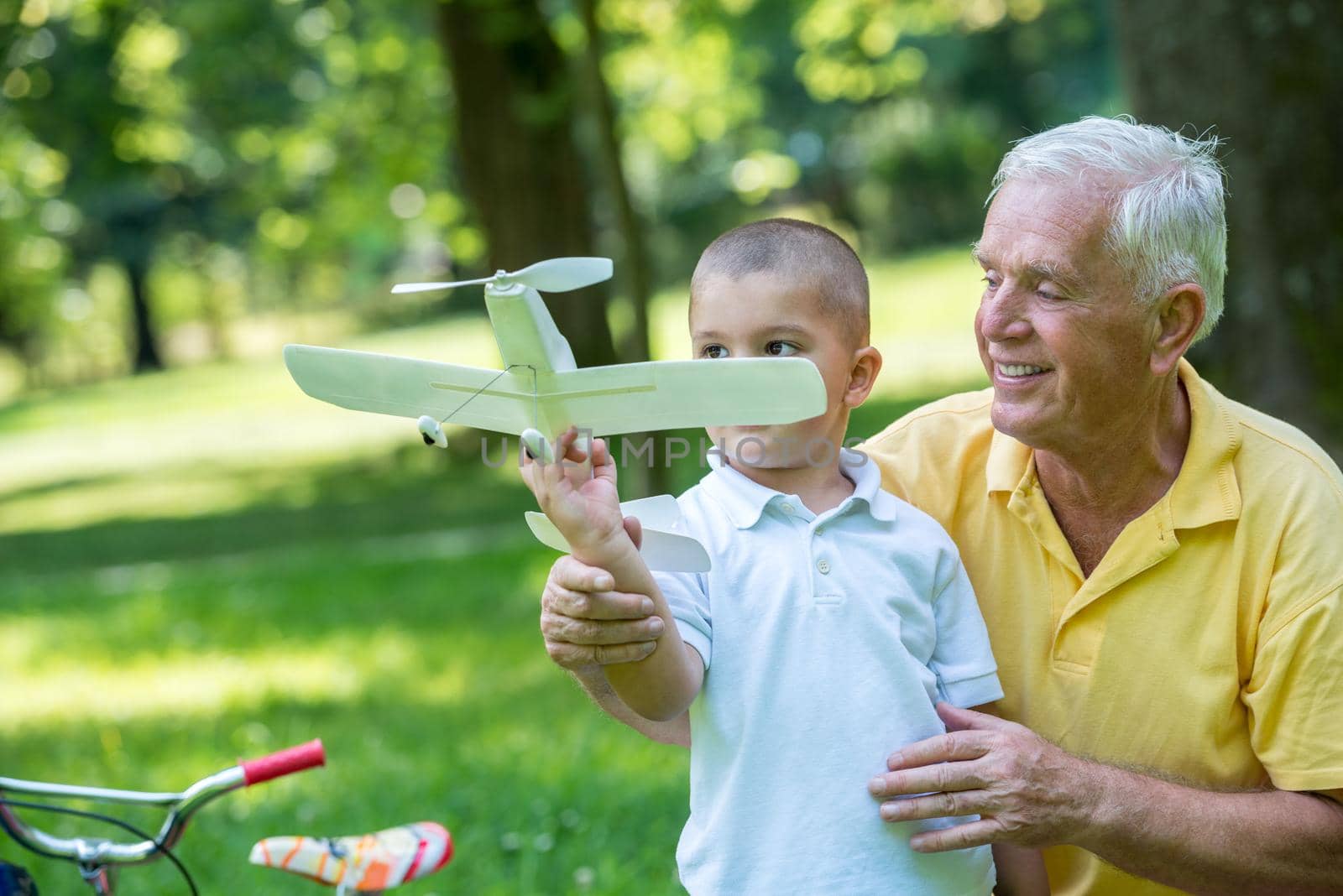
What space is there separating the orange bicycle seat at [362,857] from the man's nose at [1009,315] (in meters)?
1.43

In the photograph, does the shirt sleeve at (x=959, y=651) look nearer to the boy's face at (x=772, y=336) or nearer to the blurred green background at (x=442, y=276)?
the boy's face at (x=772, y=336)

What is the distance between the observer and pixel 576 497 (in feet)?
6.15

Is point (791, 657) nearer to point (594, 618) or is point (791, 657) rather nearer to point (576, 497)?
point (594, 618)

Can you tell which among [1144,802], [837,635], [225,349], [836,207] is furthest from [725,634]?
[225,349]

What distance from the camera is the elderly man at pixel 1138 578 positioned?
2.32m

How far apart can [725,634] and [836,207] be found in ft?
94.0

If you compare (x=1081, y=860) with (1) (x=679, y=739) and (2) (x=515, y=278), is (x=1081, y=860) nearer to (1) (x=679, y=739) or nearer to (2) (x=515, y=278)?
(1) (x=679, y=739)

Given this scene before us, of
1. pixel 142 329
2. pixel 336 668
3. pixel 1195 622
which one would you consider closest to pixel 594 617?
pixel 1195 622

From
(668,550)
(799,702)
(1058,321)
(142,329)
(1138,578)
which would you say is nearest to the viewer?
(668,550)

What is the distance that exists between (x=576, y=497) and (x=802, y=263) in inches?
22.7

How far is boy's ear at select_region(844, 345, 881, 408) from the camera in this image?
2293 mm

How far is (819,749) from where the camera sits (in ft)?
7.11

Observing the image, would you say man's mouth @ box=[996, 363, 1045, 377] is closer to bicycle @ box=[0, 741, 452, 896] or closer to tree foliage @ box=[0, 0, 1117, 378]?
bicycle @ box=[0, 741, 452, 896]

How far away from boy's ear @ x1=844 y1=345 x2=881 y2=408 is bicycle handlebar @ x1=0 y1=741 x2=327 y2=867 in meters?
1.10
